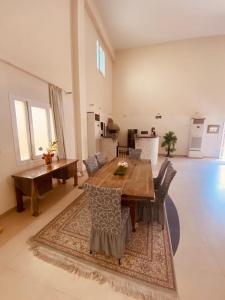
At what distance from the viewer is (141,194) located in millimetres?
1854

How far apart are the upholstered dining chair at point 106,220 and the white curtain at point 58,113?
8.57 feet

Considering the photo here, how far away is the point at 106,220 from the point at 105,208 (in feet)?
0.56

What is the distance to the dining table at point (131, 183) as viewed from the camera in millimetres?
1873

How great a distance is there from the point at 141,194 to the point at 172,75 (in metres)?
8.01

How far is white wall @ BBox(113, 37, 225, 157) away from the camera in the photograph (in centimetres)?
741

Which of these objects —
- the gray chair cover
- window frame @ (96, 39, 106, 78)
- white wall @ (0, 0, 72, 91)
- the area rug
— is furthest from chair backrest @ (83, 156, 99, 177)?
window frame @ (96, 39, 106, 78)

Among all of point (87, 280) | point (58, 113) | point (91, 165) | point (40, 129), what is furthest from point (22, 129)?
point (87, 280)

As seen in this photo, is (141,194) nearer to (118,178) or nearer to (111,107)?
(118,178)

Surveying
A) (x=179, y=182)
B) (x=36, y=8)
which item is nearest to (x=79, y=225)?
(x=179, y=182)

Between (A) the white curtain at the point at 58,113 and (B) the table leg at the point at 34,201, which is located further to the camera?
(A) the white curtain at the point at 58,113

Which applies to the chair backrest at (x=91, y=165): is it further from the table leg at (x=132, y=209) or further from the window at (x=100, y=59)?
the window at (x=100, y=59)

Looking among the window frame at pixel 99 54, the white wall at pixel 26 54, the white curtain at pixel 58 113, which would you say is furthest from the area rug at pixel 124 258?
the window frame at pixel 99 54

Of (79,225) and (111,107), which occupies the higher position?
(111,107)

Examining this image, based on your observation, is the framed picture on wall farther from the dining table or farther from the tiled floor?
the dining table
